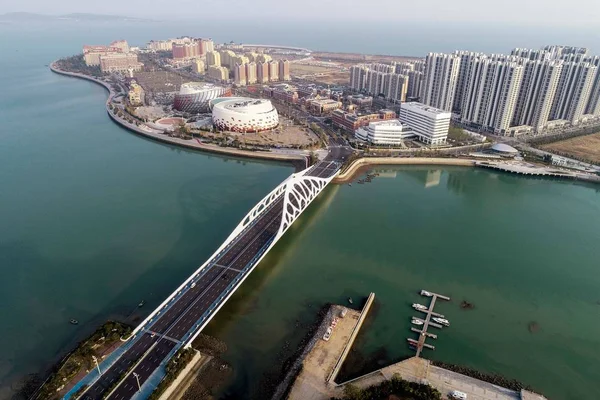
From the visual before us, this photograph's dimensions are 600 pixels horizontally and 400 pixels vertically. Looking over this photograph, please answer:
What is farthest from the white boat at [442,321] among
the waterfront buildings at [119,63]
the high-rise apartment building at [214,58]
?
the waterfront buildings at [119,63]

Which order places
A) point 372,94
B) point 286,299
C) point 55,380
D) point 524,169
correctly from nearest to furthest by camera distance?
point 55,380 < point 286,299 < point 524,169 < point 372,94

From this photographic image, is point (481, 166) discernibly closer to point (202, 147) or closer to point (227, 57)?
point (202, 147)

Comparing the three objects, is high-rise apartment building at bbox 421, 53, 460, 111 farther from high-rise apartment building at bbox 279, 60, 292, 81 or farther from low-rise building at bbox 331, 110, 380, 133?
high-rise apartment building at bbox 279, 60, 292, 81

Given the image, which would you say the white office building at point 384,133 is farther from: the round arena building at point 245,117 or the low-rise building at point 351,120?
the round arena building at point 245,117

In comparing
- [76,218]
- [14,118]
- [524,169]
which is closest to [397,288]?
[76,218]

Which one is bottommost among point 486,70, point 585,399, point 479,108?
point 585,399

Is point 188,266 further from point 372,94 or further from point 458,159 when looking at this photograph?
point 372,94

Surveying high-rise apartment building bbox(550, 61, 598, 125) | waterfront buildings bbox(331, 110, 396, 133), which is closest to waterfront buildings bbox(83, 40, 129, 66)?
waterfront buildings bbox(331, 110, 396, 133)
